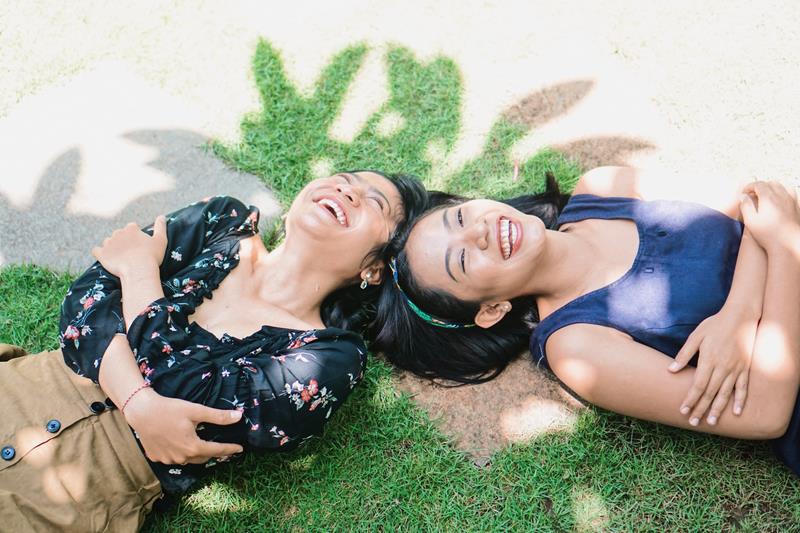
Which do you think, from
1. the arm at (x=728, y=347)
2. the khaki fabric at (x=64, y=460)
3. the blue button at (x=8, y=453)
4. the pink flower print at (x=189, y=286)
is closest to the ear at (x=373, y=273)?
the pink flower print at (x=189, y=286)

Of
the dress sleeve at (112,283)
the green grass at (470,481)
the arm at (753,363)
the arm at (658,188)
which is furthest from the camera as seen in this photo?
the arm at (658,188)

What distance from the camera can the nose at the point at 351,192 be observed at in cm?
343

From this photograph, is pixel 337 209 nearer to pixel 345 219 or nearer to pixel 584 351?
pixel 345 219

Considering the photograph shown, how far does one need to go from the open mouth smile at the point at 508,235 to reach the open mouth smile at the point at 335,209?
77 cm

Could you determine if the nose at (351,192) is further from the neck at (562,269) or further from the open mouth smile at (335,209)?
the neck at (562,269)

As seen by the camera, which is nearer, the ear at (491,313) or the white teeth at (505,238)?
the white teeth at (505,238)

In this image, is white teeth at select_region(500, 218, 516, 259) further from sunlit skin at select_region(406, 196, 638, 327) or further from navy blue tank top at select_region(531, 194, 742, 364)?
navy blue tank top at select_region(531, 194, 742, 364)

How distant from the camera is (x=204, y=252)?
3.67m

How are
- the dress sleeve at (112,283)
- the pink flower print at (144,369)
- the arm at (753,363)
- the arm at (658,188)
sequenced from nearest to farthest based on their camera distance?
the arm at (753,363) < the pink flower print at (144,369) < the dress sleeve at (112,283) < the arm at (658,188)

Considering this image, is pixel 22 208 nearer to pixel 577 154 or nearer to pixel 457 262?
pixel 457 262

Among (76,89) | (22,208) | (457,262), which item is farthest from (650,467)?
(76,89)

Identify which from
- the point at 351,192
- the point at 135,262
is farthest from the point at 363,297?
the point at 135,262

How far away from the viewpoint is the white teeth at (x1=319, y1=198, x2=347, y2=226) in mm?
3398

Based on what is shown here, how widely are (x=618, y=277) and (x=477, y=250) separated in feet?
2.38
